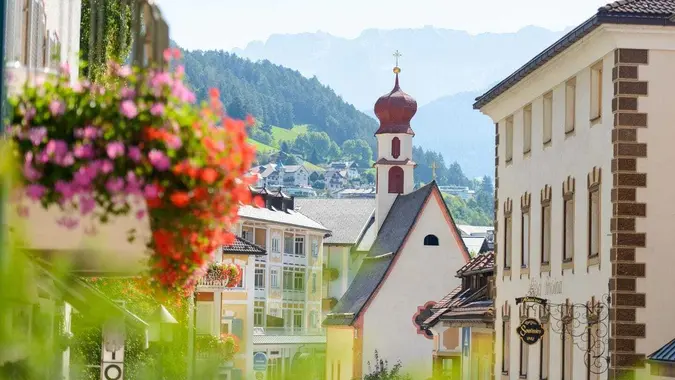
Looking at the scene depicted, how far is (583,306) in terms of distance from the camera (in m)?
33.8

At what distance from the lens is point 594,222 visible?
3356cm

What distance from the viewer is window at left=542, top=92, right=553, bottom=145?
3828 centimetres

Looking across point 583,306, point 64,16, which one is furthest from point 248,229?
point 64,16

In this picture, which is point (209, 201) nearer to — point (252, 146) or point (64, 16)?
point (252, 146)

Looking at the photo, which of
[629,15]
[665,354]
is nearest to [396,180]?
[629,15]

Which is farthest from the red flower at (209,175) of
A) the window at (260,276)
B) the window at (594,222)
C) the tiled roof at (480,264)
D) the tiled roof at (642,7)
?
the window at (260,276)

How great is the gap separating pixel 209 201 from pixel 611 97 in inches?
990

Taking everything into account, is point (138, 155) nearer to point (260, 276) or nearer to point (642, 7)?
point (642, 7)

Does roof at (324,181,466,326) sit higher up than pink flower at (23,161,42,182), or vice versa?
roof at (324,181,466,326)

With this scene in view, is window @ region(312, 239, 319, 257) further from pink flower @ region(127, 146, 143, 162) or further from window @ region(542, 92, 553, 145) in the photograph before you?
pink flower @ region(127, 146, 143, 162)

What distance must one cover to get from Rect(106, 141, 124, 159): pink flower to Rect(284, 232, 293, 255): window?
387ft

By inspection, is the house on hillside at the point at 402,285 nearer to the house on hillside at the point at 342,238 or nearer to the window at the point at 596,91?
the house on hillside at the point at 342,238

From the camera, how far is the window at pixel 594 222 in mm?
33188

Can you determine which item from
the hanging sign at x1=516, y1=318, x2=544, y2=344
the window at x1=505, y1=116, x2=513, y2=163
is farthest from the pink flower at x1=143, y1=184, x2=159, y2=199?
the window at x1=505, y1=116, x2=513, y2=163
